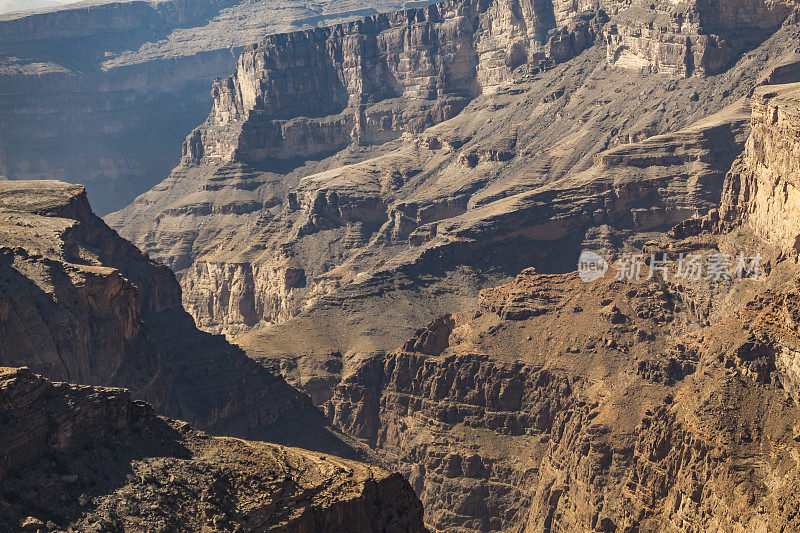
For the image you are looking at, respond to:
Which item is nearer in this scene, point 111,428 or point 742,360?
point 111,428

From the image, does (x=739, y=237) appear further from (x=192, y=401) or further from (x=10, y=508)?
(x=10, y=508)

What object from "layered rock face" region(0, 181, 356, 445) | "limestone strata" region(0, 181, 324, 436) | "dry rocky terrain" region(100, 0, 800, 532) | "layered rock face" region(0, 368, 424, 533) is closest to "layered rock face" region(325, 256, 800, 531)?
"dry rocky terrain" region(100, 0, 800, 532)

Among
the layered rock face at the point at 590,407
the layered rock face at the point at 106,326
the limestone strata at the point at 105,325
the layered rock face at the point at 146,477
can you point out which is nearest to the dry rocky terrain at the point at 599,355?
the layered rock face at the point at 590,407

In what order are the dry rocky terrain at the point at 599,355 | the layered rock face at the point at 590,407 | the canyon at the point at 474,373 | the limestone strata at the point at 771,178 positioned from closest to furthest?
the canyon at the point at 474,373
the layered rock face at the point at 590,407
the dry rocky terrain at the point at 599,355
the limestone strata at the point at 771,178

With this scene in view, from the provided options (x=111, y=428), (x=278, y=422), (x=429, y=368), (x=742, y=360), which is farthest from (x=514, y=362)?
(x=111, y=428)

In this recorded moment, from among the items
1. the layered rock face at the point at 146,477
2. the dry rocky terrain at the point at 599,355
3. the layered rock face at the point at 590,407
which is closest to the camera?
the layered rock face at the point at 146,477

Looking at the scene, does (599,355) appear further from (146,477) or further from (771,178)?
(146,477)

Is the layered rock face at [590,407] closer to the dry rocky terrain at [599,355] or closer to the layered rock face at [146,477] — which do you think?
the dry rocky terrain at [599,355]
